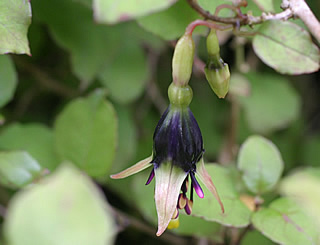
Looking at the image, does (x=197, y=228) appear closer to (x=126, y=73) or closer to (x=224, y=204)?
(x=224, y=204)

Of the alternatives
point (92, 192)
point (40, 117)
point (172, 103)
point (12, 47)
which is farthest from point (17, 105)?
point (92, 192)

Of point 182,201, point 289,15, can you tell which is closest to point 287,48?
point 289,15

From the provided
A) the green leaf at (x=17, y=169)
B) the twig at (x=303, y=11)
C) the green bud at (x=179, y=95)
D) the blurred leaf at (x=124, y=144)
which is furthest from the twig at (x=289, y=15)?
the blurred leaf at (x=124, y=144)

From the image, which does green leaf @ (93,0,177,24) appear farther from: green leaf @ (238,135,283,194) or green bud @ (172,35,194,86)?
green leaf @ (238,135,283,194)

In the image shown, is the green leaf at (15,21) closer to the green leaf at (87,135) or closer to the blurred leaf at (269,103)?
the green leaf at (87,135)

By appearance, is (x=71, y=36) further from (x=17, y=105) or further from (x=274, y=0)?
(x=274, y=0)
